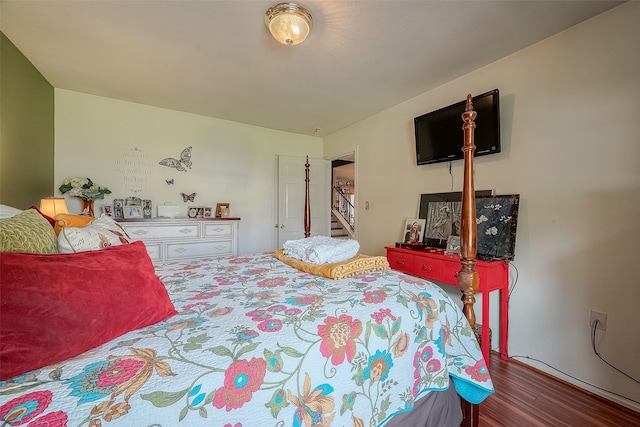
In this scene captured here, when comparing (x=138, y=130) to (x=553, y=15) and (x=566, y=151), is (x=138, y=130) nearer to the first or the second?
(x=553, y=15)

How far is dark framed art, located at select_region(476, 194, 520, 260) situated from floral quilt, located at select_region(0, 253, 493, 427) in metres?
1.12

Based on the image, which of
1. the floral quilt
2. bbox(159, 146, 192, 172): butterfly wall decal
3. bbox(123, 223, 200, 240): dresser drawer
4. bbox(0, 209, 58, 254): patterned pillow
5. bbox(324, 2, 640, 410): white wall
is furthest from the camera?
bbox(159, 146, 192, 172): butterfly wall decal

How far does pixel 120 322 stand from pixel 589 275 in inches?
A: 105

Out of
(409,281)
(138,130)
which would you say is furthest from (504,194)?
(138,130)

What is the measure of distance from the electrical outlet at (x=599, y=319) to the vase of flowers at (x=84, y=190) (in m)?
4.53

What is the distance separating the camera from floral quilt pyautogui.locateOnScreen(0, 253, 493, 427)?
0.60m

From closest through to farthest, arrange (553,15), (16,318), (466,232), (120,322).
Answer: (16,318) → (120,322) → (466,232) → (553,15)

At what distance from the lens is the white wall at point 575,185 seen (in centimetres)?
162

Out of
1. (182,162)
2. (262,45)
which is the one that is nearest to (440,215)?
(262,45)

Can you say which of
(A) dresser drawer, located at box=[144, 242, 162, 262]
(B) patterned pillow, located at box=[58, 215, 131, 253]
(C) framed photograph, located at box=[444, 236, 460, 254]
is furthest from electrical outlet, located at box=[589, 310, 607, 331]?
(A) dresser drawer, located at box=[144, 242, 162, 262]

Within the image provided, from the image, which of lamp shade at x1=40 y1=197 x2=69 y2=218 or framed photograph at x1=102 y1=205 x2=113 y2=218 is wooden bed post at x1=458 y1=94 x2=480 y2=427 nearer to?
lamp shade at x1=40 y1=197 x2=69 y2=218

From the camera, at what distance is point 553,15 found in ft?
5.67

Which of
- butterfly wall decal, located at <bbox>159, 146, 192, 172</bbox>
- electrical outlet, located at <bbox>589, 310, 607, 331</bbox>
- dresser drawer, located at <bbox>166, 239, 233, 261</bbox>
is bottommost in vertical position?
electrical outlet, located at <bbox>589, 310, 607, 331</bbox>

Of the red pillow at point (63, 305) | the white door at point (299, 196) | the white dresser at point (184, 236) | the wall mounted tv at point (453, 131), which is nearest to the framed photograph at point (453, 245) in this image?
the wall mounted tv at point (453, 131)
